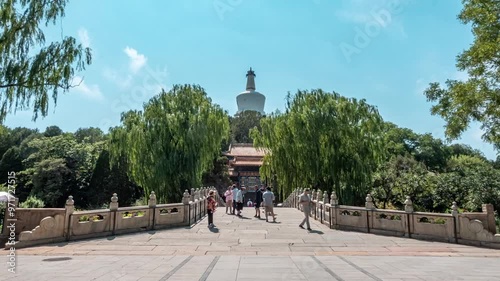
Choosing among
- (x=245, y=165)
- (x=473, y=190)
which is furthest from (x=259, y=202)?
(x=245, y=165)

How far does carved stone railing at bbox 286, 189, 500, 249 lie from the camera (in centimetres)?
957

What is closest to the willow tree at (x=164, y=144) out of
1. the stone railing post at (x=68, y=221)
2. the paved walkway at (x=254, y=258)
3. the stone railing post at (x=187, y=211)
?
the stone railing post at (x=187, y=211)

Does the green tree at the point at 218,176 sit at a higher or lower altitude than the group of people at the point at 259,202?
higher

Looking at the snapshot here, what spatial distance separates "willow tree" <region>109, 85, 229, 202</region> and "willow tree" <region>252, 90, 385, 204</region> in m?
5.88

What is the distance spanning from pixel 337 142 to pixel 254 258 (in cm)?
1402

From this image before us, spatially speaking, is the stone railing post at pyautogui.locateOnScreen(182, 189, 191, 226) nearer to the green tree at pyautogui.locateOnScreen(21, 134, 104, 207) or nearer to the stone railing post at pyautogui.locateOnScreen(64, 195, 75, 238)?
the stone railing post at pyautogui.locateOnScreen(64, 195, 75, 238)

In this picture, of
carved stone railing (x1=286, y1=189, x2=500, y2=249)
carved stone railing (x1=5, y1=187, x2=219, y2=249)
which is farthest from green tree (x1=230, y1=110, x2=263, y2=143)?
carved stone railing (x1=5, y1=187, x2=219, y2=249)

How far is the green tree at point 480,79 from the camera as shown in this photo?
1109 centimetres

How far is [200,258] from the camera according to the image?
741 centimetres

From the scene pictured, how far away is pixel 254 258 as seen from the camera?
24.4ft

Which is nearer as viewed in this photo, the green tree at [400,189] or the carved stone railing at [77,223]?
the carved stone railing at [77,223]

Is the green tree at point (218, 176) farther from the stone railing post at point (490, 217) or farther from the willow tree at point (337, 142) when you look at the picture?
the stone railing post at point (490, 217)

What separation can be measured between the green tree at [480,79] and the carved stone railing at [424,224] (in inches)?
128

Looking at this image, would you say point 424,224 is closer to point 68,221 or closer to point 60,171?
point 68,221
